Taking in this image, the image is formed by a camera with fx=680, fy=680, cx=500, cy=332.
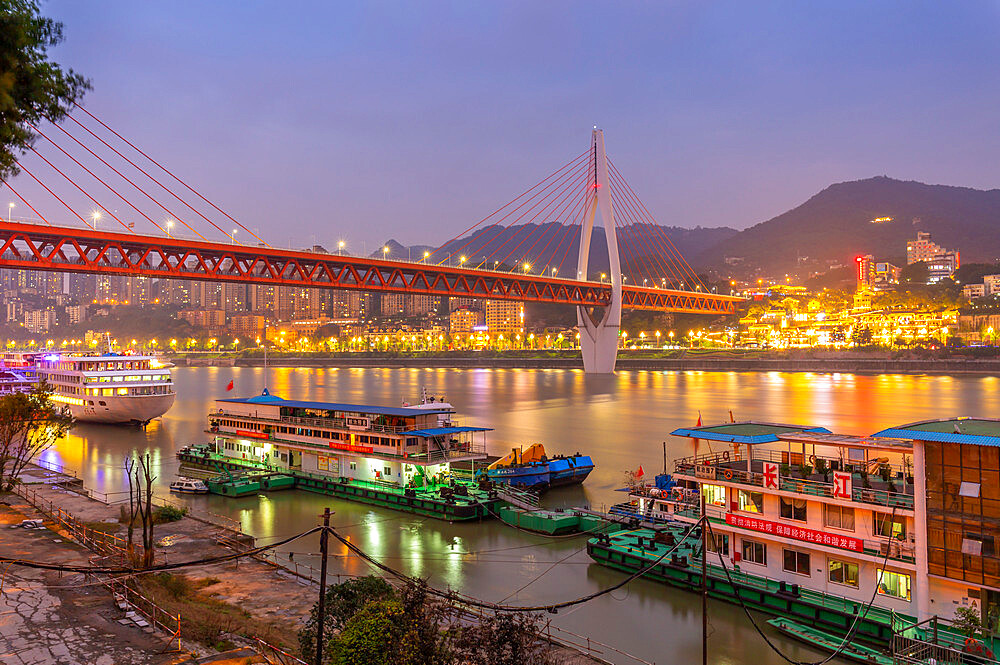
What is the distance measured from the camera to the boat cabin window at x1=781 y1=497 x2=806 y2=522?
43.7 feet

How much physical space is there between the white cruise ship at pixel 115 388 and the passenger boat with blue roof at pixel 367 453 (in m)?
15.3

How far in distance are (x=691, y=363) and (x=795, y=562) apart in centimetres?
9034

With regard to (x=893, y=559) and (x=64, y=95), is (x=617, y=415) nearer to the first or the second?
(x=893, y=559)

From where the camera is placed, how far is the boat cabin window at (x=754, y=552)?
1395 centimetres

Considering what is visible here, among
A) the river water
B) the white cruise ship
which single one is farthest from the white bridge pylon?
the white cruise ship

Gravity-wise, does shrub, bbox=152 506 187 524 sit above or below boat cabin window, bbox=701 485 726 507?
below

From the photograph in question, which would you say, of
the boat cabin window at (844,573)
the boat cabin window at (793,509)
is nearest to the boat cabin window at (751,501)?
the boat cabin window at (793,509)

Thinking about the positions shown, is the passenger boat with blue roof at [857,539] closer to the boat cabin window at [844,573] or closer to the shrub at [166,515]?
the boat cabin window at [844,573]

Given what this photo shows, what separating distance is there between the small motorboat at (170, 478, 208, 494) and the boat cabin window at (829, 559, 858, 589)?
21370 millimetres

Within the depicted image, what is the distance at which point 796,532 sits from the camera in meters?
13.3

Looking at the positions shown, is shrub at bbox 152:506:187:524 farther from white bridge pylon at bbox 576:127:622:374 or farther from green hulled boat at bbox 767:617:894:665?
white bridge pylon at bbox 576:127:622:374

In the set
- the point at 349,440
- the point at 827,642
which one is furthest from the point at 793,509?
the point at 349,440

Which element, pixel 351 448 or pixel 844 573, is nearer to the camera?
pixel 844 573

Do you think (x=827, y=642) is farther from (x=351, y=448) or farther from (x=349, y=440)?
(x=349, y=440)
